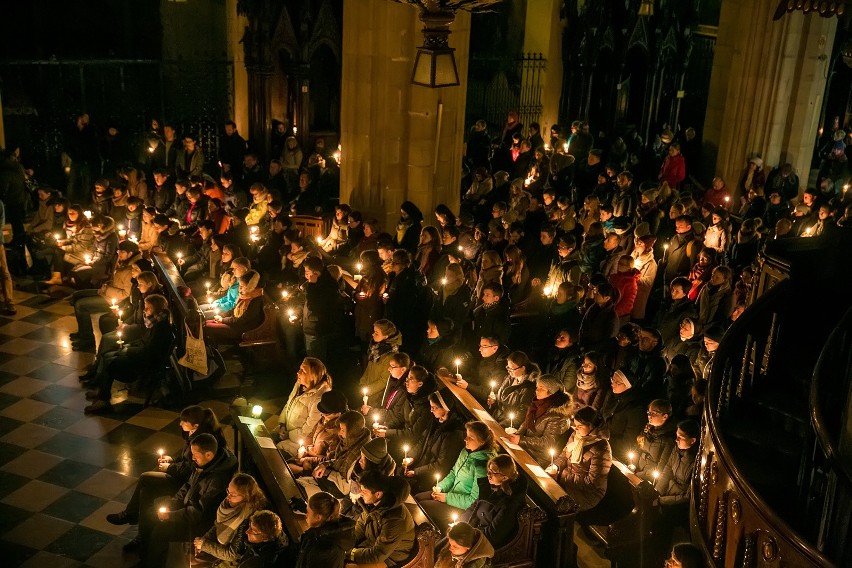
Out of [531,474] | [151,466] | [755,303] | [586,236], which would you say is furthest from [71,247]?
[755,303]

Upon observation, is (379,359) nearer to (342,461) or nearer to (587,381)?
(342,461)

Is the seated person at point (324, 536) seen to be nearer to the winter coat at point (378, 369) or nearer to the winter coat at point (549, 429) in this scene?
the winter coat at point (549, 429)

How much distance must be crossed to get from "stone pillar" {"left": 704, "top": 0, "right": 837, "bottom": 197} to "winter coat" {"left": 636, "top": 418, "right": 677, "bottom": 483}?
35.3 feet

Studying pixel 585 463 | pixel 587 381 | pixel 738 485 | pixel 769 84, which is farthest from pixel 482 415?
pixel 769 84

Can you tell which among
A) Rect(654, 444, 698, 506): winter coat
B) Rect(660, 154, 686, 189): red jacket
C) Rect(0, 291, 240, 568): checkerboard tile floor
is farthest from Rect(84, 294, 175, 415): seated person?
Rect(660, 154, 686, 189): red jacket

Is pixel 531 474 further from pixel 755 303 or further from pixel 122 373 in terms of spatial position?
pixel 122 373

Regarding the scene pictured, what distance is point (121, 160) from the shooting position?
18.1m

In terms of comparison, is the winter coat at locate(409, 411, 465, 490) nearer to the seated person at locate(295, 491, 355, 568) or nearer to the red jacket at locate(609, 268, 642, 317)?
the seated person at locate(295, 491, 355, 568)

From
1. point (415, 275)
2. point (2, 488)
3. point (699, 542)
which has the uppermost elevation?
point (415, 275)

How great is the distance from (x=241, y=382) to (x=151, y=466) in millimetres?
1914

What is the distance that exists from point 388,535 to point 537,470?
5.05 feet

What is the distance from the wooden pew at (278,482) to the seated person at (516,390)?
1.57 metres

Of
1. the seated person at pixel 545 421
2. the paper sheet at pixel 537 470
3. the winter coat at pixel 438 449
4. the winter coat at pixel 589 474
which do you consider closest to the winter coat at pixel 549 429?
the seated person at pixel 545 421

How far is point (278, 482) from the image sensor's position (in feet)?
24.3
